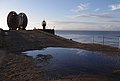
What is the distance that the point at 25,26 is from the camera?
48.4m

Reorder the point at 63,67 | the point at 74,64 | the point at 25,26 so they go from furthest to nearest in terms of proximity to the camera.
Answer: the point at 25,26
the point at 74,64
the point at 63,67

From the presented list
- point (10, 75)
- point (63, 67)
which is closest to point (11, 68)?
point (10, 75)

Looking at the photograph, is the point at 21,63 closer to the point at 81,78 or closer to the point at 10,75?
the point at 10,75

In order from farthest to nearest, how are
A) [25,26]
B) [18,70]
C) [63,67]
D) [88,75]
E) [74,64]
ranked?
[25,26], [74,64], [63,67], [18,70], [88,75]

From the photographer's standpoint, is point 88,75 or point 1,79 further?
point 88,75

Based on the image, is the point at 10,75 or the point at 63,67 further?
the point at 63,67

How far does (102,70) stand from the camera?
10750 mm

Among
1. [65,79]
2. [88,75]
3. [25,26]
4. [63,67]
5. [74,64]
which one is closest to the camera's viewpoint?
[65,79]

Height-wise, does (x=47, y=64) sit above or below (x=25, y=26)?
below

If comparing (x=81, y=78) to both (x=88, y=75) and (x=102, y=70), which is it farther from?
(x=102, y=70)

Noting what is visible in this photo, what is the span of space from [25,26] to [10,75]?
130ft

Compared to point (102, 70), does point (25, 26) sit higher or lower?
higher

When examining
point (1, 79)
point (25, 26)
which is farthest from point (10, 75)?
point (25, 26)

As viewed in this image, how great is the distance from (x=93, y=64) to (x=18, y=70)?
4542 mm
